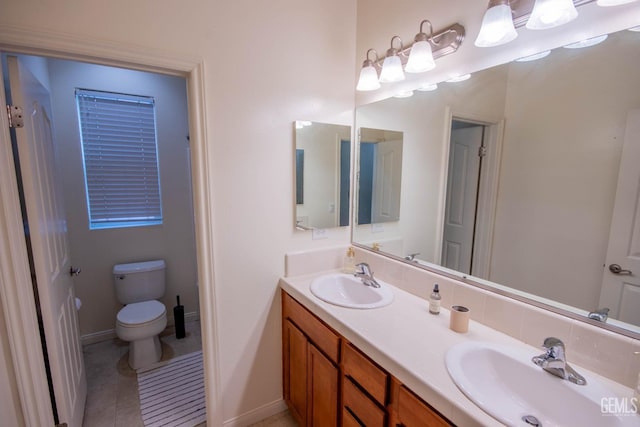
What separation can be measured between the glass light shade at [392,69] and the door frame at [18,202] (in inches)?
35.9

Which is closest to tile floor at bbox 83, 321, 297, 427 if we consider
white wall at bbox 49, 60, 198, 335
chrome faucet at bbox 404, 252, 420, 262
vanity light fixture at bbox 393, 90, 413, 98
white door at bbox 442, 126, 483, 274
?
white wall at bbox 49, 60, 198, 335

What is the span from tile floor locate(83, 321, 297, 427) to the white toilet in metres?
0.13

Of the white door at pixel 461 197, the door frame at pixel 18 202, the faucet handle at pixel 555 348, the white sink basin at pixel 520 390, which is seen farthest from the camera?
the white door at pixel 461 197

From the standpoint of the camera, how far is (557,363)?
869mm

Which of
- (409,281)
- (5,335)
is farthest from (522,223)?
(5,335)

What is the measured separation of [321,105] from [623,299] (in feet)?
5.19

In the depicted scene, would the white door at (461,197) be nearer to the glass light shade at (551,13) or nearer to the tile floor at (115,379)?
the glass light shade at (551,13)

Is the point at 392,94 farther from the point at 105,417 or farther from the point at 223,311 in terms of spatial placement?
the point at 105,417

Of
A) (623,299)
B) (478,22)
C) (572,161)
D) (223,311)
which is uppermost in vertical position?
(478,22)

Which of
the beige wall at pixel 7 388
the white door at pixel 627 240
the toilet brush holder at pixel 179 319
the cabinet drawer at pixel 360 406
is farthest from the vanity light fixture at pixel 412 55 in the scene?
the toilet brush holder at pixel 179 319

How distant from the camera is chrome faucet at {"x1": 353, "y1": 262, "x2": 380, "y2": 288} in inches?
62.9

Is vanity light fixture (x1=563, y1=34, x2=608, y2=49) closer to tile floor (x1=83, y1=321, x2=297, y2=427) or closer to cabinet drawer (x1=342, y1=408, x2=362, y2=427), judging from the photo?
cabinet drawer (x1=342, y1=408, x2=362, y2=427)

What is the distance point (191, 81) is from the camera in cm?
139

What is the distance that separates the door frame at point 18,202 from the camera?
1.11 meters
